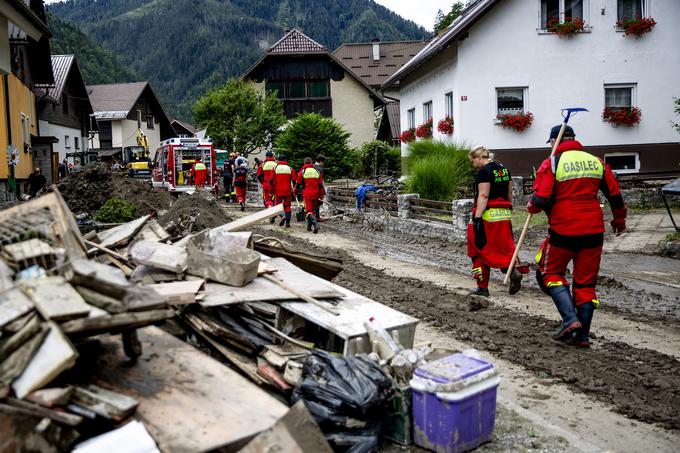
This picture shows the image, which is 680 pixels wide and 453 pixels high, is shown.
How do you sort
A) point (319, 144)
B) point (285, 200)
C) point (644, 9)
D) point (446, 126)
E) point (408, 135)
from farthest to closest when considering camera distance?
point (319, 144)
point (408, 135)
point (446, 126)
point (644, 9)
point (285, 200)

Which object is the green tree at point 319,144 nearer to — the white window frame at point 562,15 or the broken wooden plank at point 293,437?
the white window frame at point 562,15

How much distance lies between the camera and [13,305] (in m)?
3.31

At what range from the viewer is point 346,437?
3912 millimetres

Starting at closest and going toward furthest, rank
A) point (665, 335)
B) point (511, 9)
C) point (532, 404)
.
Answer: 1. point (532, 404)
2. point (665, 335)
3. point (511, 9)

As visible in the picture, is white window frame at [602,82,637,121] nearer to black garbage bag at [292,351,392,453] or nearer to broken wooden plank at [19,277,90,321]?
black garbage bag at [292,351,392,453]

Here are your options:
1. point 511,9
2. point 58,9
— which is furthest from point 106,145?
point 58,9

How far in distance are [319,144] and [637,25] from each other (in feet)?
48.7

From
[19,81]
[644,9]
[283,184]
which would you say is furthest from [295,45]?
[283,184]

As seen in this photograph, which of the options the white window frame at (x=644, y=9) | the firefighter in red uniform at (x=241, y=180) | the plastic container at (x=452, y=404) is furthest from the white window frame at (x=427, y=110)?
the plastic container at (x=452, y=404)

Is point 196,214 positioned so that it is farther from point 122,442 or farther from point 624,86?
point 624,86

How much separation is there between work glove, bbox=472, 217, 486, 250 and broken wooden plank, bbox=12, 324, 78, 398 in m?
5.70

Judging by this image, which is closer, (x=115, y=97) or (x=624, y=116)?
(x=624, y=116)

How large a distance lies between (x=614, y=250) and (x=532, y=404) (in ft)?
27.4

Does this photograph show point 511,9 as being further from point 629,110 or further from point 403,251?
point 403,251
